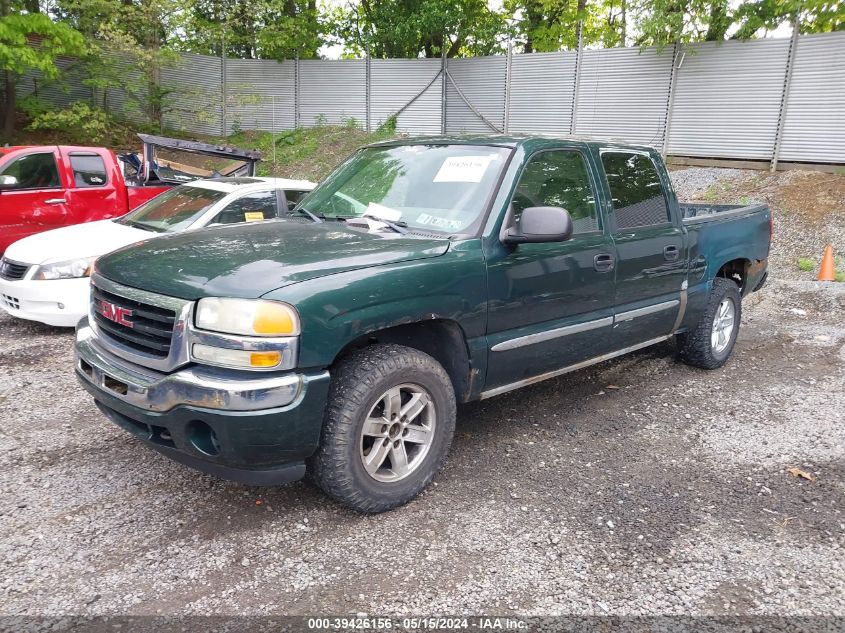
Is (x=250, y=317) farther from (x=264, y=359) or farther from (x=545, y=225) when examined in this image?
(x=545, y=225)

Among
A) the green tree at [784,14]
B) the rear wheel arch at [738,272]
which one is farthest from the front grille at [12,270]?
the green tree at [784,14]

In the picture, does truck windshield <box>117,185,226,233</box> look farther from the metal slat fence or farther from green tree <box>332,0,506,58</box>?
green tree <box>332,0,506,58</box>

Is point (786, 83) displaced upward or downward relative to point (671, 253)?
upward

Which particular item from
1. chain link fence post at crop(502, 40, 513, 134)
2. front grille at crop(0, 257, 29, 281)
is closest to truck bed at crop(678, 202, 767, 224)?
front grille at crop(0, 257, 29, 281)

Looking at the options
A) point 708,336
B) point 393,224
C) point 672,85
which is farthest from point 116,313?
point 672,85

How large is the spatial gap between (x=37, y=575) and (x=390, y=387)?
1.74 m

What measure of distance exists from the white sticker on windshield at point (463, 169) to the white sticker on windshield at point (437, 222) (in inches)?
11.9

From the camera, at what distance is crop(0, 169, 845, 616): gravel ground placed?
9.06 ft

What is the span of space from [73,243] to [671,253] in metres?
5.47

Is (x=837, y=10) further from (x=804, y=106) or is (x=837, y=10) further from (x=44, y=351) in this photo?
(x=44, y=351)

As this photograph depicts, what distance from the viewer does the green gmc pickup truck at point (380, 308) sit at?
2859 millimetres

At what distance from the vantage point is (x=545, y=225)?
3.52 m

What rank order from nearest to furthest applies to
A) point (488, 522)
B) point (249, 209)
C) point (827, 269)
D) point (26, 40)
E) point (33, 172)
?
point (488, 522) → point (249, 209) → point (33, 172) → point (827, 269) → point (26, 40)

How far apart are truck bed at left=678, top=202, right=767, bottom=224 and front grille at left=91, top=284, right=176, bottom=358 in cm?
408
